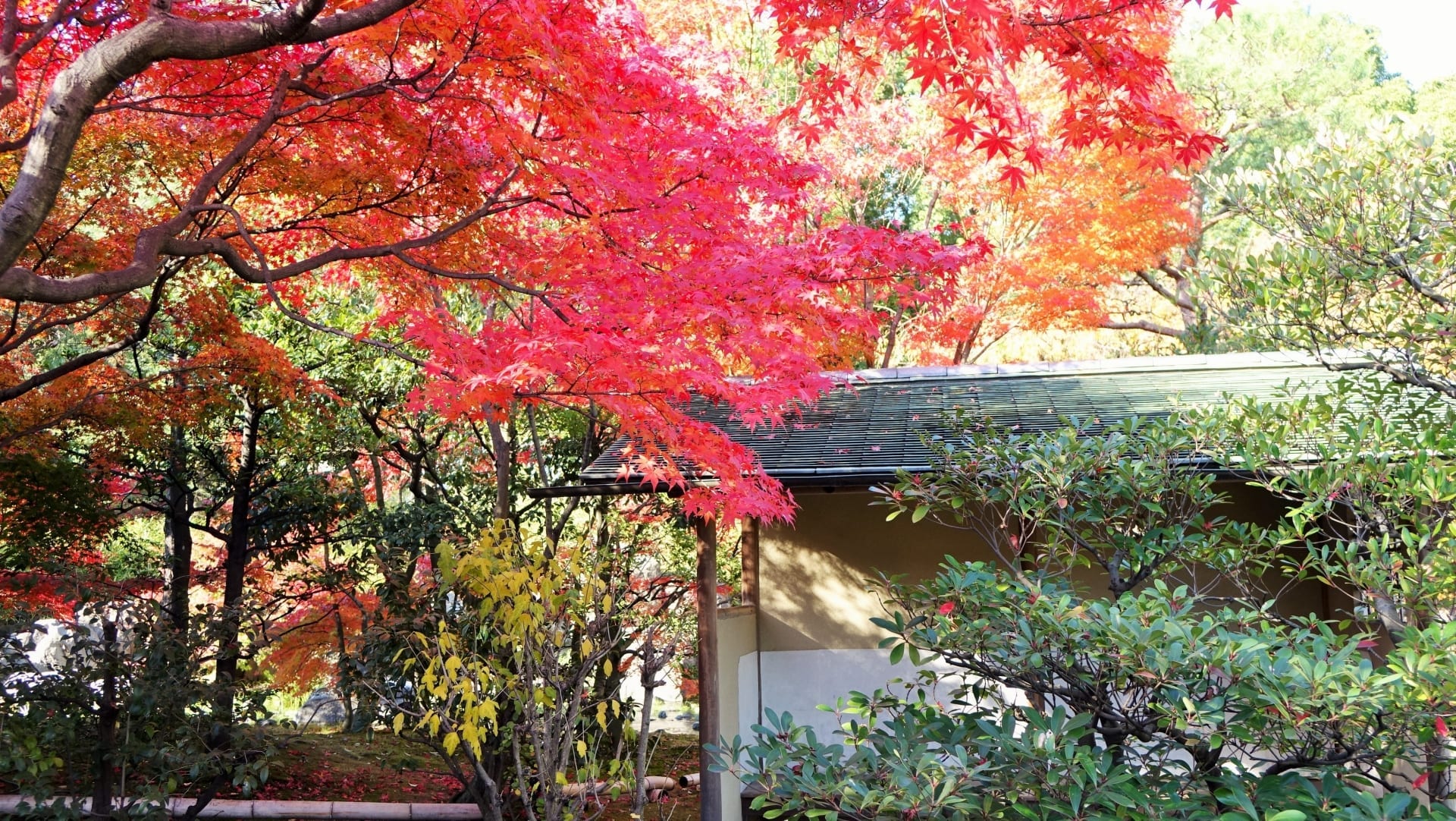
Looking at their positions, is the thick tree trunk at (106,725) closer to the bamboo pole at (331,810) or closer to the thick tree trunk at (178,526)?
the bamboo pole at (331,810)

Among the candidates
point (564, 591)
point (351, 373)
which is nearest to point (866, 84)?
point (351, 373)

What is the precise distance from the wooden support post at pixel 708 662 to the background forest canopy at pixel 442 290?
0.90 ft

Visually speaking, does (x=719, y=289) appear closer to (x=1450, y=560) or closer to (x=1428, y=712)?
(x=1450, y=560)

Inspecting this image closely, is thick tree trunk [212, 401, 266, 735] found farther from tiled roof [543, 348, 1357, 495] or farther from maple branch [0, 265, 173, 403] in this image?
tiled roof [543, 348, 1357, 495]

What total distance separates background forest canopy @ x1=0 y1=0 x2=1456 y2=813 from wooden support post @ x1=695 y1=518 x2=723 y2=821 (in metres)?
0.27

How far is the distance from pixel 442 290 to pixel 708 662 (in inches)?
150

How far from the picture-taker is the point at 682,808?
734 centimetres

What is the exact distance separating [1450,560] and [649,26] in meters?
9.17

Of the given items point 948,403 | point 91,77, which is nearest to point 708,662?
point 948,403

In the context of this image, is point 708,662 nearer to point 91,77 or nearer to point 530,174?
point 530,174

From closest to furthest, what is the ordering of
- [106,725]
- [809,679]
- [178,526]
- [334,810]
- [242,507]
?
[106,725] → [809,679] → [334,810] → [242,507] → [178,526]

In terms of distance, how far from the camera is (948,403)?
6.59 m

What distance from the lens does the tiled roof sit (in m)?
5.52

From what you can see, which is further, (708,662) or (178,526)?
(178,526)
